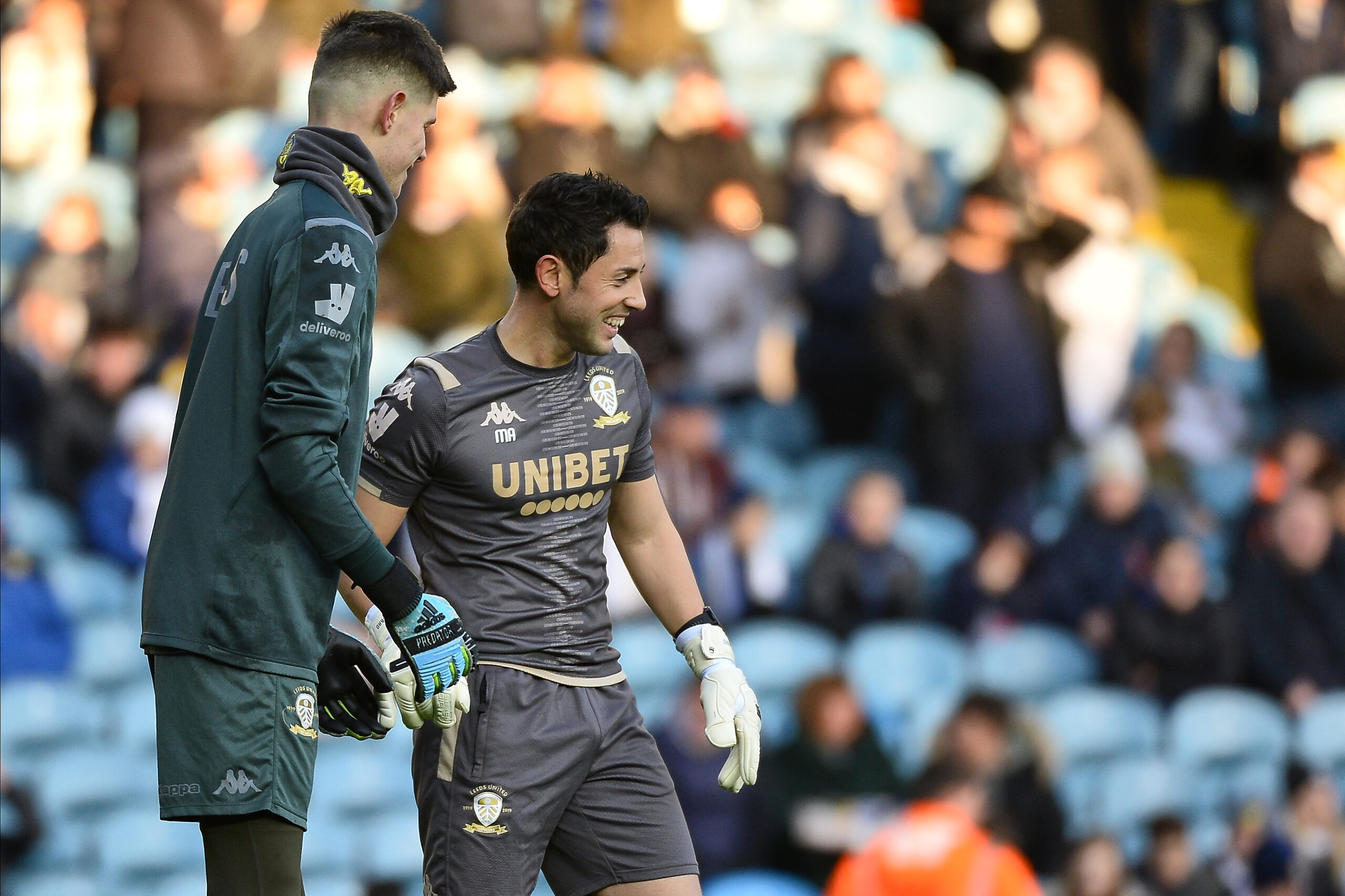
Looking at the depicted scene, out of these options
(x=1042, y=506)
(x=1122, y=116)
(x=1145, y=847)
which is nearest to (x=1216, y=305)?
(x=1122, y=116)

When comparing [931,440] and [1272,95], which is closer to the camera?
[931,440]

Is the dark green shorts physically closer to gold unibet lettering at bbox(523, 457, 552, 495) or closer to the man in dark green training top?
the man in dark green training top

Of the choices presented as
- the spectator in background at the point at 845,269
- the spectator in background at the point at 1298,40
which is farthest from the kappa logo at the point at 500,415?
the spectator in background at the point at 1298,40

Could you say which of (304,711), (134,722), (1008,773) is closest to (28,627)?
(134,722)

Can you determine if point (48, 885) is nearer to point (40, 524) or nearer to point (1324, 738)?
point (40, 524)

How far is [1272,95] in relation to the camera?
507 inches

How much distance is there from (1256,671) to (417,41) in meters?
7.47

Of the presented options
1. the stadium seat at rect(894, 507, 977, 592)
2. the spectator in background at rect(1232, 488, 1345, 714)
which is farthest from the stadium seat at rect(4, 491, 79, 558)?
the spectator in background at rect(1232, 488, 1345, 714)

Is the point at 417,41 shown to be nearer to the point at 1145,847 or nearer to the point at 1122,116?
the point at 1145,847

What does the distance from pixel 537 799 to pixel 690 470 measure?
5570mm

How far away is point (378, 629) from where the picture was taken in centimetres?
395

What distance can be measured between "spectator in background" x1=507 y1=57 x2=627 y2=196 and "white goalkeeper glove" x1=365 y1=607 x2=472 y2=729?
673 centimetres

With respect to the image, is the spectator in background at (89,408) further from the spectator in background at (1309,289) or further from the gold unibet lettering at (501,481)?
the spectator in background at (1309,289)

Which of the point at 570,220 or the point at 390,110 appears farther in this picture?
the point at 570,220
